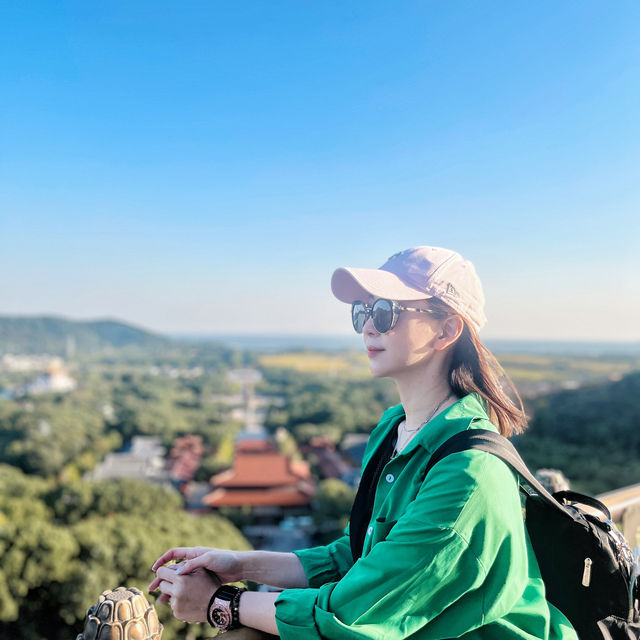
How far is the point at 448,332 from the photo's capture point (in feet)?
4.65

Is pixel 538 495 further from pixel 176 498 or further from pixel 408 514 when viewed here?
pixel 176 498

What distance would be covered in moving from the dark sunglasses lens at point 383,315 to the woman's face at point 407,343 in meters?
0.02

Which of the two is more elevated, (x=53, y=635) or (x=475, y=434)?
(x=475, y=434)

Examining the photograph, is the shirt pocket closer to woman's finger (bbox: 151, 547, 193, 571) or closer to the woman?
the woman

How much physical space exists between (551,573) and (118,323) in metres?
158

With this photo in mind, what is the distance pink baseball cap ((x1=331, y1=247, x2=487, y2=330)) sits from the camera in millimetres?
1378

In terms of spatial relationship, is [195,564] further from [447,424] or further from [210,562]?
[447,424]

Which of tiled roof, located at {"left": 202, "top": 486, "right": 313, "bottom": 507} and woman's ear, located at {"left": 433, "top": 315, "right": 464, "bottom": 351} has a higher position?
woman's ear, located at {"left": 433, "top": 315, "right": 464, "bottom": 351}

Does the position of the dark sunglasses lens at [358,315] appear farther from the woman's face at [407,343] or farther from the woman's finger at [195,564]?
the woman's finger at [195,564]

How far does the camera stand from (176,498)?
17.0 m

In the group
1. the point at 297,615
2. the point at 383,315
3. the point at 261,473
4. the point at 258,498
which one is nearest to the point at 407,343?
the point at 383,315

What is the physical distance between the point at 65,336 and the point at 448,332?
147 meters

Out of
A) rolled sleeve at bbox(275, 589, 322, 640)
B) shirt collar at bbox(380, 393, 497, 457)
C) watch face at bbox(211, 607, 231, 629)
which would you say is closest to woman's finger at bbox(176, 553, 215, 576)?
watch face at bbox(211, 607, 231, 629)

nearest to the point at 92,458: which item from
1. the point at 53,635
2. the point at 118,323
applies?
the point at 53,635
